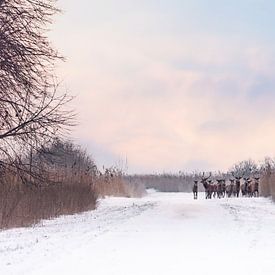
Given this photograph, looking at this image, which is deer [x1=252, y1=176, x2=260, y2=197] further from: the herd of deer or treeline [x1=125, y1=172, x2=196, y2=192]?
treeline [x1=125, y1=172, x2=196, y2=192]

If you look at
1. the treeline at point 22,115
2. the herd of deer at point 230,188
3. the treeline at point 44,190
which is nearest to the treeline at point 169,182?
the herd of deer at point 230,188

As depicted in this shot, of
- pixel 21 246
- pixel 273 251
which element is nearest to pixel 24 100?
pixel 21 246

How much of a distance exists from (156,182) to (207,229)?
83.4 meters

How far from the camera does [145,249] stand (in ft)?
45.4

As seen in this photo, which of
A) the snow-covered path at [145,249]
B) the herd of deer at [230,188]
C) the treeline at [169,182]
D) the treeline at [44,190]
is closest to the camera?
the snow-covered path at [145,249]

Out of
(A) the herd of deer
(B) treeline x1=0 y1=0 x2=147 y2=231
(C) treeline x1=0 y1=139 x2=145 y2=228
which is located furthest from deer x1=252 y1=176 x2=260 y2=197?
(B) treeline x1=0 y1=0 x2=147 y2=231

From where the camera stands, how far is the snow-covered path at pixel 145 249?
36.2 feet

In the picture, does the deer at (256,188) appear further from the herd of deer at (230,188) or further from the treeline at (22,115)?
the treeline at (22,115)

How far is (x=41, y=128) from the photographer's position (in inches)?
822

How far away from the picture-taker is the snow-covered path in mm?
11039

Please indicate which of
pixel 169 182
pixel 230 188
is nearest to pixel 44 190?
pixel 230 188

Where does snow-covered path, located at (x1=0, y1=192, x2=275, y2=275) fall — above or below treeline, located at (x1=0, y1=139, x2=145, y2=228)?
below

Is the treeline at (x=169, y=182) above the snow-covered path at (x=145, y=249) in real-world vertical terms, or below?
above

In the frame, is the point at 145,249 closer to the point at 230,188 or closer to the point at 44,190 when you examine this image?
the point at 44,190
